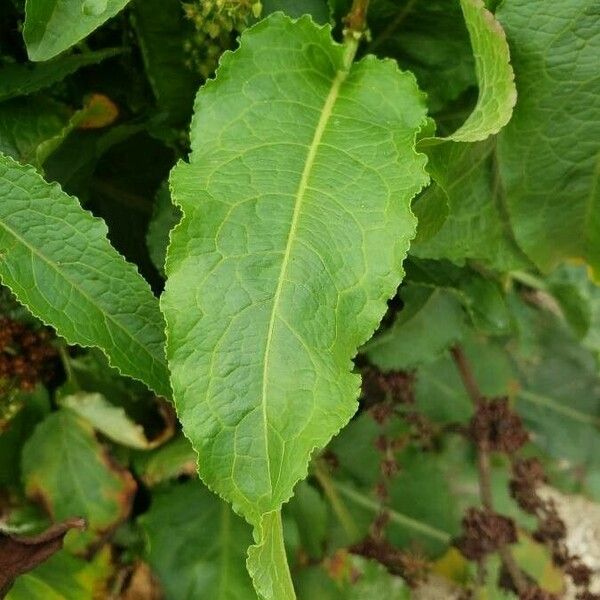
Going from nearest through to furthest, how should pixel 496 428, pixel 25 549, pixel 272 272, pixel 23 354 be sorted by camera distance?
1. pixel 272 272
2. pixel 25 549
3. pixel 23 354
4. pixel 496 428

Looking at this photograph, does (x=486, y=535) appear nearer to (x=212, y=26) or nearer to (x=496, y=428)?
(x=496, y=428)

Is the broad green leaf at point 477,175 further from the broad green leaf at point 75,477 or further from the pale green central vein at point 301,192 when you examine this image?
the broad green leaf at point 75,477

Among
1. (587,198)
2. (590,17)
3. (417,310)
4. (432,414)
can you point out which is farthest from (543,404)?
(590,17)

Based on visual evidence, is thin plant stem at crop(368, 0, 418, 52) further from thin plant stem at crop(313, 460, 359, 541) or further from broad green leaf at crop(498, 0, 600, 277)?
thin plant stem at crop(313, 460, 359, 541)

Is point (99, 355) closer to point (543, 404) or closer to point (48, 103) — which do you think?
point (48, 103)

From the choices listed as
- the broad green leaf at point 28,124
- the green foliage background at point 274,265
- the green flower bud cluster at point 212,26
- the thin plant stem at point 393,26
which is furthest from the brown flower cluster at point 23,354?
the thin plant stem at point 393,26

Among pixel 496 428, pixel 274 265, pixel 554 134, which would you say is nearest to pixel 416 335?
pixel 496 428
